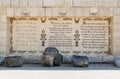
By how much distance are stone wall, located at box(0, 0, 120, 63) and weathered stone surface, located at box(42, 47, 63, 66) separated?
144cm

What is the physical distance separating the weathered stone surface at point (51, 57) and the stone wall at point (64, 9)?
144 centimetres

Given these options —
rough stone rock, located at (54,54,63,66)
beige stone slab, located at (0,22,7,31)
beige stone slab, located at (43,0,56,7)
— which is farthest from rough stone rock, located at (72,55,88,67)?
beige stone slab, located at (0,22,7,31)

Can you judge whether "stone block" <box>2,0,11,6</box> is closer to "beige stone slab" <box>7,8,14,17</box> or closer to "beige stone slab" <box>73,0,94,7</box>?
"beige stone slab" <box>7,8,14,17</box>

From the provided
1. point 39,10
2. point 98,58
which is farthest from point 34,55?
point 98,58

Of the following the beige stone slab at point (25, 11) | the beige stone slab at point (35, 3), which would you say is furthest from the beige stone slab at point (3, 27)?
the beige stone slab at point (35, 3)

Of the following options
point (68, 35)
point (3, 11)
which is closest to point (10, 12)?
point (3, 11)

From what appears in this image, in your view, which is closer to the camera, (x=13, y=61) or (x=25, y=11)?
(x=13, y=61)

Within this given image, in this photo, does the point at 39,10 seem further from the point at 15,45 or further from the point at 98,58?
the point at 98,58

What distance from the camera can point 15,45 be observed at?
36.1 ft

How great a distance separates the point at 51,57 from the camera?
388 inches

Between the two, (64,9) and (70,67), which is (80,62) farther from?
(64,9)

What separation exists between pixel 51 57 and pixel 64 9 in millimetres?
1875

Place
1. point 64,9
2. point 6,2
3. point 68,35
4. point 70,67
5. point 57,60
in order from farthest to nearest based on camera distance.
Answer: point 68,35, point 6,2, point 64,9, point 57,60, point 70,67
